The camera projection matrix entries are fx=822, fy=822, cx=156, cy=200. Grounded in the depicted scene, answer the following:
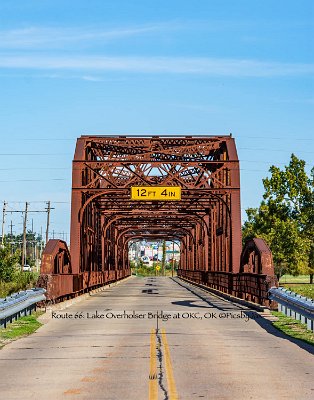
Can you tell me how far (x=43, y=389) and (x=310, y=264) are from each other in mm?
73914

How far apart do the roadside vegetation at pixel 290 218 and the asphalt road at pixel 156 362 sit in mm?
53152

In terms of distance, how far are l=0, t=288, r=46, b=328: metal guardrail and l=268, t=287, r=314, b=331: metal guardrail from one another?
680 cm

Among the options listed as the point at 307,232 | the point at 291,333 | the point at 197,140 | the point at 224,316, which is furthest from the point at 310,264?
the point at 291,333

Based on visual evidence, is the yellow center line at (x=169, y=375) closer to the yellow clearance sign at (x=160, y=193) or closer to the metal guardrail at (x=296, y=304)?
the metal guardrail at (x=296, y=304)

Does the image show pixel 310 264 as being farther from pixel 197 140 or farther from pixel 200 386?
pixel 200 386

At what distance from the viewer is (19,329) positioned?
1997 cm

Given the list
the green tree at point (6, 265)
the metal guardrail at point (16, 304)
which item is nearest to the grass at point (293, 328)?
the metal guardrail at point (16, 304)

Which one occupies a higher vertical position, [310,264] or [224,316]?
[310,264]

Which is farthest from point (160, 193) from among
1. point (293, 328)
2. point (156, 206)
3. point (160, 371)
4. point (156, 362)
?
point (160, 371)

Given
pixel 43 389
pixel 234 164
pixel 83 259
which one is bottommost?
pixel 43 389

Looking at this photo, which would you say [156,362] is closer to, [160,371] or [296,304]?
[160,371]

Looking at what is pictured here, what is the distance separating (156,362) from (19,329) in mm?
7433

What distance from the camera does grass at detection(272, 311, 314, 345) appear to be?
18.1m

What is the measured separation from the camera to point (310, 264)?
3243 inches
